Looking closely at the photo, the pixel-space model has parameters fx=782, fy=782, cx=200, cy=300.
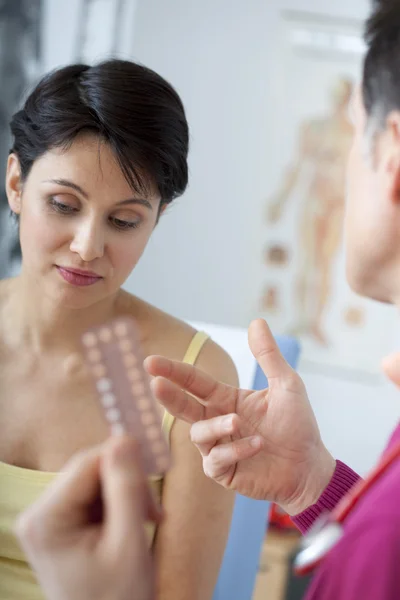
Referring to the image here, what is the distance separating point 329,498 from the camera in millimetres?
972

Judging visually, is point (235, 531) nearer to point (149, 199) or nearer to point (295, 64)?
point (149, 199)

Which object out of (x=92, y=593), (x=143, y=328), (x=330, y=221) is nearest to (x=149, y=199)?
(x=143, y=328)

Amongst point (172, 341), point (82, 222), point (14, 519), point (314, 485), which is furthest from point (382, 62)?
point (14, 519)

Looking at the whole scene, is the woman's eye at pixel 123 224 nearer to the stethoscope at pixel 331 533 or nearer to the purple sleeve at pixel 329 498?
the purple sleeve at pixel 329 498

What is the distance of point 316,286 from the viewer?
310cm

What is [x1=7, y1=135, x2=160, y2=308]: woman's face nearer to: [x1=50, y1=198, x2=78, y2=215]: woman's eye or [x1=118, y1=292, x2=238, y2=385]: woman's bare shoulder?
[x1=50, y1=198, x2=78, y2=215]: woman's eye

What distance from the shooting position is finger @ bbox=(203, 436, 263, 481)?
88 centimetres

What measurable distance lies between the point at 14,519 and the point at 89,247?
454 millimetres

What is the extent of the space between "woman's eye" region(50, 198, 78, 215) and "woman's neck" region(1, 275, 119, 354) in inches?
7.6

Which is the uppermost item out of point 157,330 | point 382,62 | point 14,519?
point 382,62

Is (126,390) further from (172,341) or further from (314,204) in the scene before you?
(314,204)

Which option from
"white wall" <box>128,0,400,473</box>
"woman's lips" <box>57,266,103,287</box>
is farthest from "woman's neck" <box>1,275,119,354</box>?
"white wall" <box>128,0,400,473</box>

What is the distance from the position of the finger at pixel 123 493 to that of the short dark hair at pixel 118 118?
2.17ft

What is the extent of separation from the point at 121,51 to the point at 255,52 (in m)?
0.53
